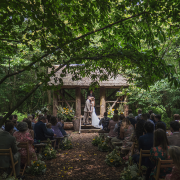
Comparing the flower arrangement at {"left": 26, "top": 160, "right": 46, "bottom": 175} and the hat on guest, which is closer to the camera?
the flower arrangement at {"left": 26, "top": 160, "right": 46, "bottom": 175}

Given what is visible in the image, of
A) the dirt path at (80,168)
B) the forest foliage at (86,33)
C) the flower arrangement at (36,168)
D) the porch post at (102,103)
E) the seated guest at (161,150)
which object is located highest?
the forest foliage at (86,33)

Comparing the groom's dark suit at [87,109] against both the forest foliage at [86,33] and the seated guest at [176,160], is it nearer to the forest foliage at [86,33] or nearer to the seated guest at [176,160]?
the forest foliage at [86,33]

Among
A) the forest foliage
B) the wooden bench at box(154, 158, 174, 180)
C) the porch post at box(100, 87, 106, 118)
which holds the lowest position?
the wooden bench at box(154, 158, 174, 180)

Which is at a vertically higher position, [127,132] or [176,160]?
[176,160]

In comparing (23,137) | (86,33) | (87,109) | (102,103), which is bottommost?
(23,137)

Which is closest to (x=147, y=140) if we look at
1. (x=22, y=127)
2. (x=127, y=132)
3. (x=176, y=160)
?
(x=176, y=160)

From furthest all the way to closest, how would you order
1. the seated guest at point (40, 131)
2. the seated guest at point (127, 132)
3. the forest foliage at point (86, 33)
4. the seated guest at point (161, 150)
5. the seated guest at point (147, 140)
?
the seated guest at point (40, 131) → the seated guest at point (127, 132) → the seated guest at point (147, 140) → the seated guest at point (161, 150) → the forest foliage at point (86, 33)

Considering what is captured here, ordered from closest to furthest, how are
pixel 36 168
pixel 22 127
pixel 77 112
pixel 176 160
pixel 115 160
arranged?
pixel 176 160
pixel 36 168
pixel 22 127
pixel 115 160
pixel 77 112

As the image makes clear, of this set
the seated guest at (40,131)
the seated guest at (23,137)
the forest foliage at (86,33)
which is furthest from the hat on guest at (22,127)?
the forest foliage at (86,33)

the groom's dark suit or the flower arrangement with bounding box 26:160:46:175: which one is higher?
the groom's dark suit

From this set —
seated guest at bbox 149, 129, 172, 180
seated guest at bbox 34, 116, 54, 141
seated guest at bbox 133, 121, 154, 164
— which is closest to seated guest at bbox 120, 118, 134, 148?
seated guest at bbox 133, 121, 154, 164

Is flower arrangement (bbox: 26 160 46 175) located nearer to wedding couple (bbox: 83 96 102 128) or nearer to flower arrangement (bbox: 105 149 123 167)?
flower arrangement (bbox: 105 149 123 167)

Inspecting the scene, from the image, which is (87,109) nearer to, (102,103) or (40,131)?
(102,103)

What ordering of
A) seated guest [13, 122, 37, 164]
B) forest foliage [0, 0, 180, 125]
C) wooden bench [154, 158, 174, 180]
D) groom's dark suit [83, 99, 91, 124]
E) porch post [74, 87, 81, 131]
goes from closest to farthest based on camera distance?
forest foliage [0, 0, 180, 125] < wooden bench [154, 158, 174, 180] < seated guest [13, 122, 37, 164] < porch post [74, 87, 81, 131] < groom's dark suit [83, 99, 91, 124]
